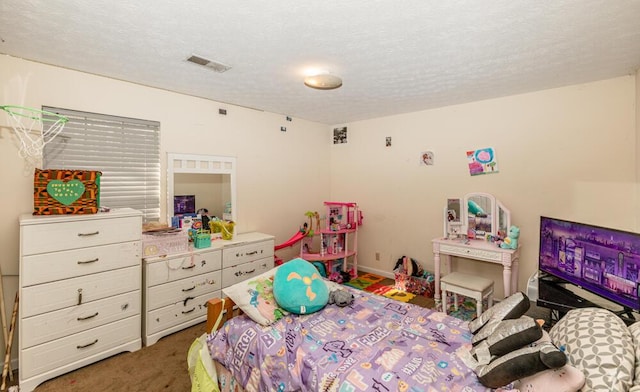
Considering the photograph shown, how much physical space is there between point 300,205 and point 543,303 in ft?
10.0

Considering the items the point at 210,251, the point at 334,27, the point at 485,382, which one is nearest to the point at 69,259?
the point at 210,251

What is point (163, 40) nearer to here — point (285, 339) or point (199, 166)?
point (199, 166)

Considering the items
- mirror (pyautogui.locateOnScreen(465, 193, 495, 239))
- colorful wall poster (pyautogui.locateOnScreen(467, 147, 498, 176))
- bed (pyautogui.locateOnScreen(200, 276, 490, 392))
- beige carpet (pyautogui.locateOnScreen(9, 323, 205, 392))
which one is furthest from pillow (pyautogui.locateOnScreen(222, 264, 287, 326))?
colorful wall poster (pyautogui.locateOnScreen(467, 147, 498, 176))

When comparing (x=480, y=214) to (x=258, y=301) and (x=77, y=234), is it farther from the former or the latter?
(x=77, y=234)

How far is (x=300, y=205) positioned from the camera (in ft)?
14.6

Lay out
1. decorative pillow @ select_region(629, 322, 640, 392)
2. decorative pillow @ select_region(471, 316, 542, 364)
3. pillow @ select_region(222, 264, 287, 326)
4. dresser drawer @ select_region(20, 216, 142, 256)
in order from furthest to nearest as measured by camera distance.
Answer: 1. dresser drawer @ select_region(20, 216, 142, 256)
2. pillow @ select_region(222, 264, 287, 326)
3. decorative pillow @ select_region(471, 316, 542, 364)
4. decorative pillow @ select_region(629, 322, 640, 392)

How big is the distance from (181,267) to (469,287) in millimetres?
2724

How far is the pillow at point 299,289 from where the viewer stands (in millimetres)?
1963

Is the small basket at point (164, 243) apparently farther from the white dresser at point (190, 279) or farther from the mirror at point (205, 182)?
the mirror at point (205, 182)

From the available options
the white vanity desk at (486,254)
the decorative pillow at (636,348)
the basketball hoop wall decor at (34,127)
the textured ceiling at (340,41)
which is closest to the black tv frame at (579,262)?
the white vanity desk at (486,254)

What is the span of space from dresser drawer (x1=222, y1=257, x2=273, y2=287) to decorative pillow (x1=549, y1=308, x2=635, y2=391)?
268 cm

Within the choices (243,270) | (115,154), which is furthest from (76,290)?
(243,270)

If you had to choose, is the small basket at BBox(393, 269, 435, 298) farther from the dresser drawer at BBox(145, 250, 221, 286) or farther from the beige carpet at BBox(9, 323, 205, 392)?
the beige carpet at BBox(9, 323, 205, 392)

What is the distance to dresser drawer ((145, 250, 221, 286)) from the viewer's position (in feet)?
8.47
